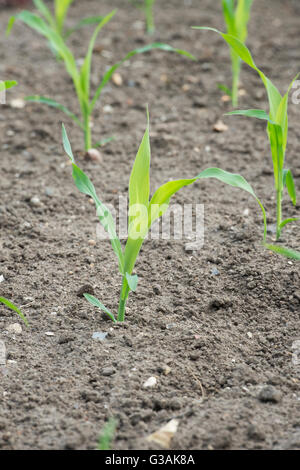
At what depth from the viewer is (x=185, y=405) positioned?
1428 millimetres

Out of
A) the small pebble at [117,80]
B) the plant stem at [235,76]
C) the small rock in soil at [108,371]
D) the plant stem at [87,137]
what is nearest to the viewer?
the small rock in soil at [108,371]

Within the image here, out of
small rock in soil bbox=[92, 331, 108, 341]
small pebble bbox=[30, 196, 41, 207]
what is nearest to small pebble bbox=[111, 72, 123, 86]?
small pebble bbox=[30, 196, 41, 207]

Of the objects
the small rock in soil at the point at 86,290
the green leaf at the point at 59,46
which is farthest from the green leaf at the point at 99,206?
the green leaf at the point at 59,46

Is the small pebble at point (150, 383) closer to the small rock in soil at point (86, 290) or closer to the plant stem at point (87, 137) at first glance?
the small rock in soil at point (86, 290)

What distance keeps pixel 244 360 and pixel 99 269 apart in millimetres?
583

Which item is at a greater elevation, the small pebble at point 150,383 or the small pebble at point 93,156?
the small pebble at point 93,156

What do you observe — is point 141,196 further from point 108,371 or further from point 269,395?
point 269,395

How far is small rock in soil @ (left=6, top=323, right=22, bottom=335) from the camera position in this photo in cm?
166

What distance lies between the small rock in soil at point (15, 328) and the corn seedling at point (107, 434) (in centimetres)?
43

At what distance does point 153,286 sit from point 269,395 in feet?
1.74

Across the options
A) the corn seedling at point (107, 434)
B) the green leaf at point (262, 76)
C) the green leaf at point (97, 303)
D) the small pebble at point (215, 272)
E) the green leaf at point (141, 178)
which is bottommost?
the corn seedling at point (107, 434)

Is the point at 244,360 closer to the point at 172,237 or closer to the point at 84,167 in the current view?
the point at 172,237

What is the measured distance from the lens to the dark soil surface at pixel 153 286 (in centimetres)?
140

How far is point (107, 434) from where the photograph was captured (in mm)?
1322
